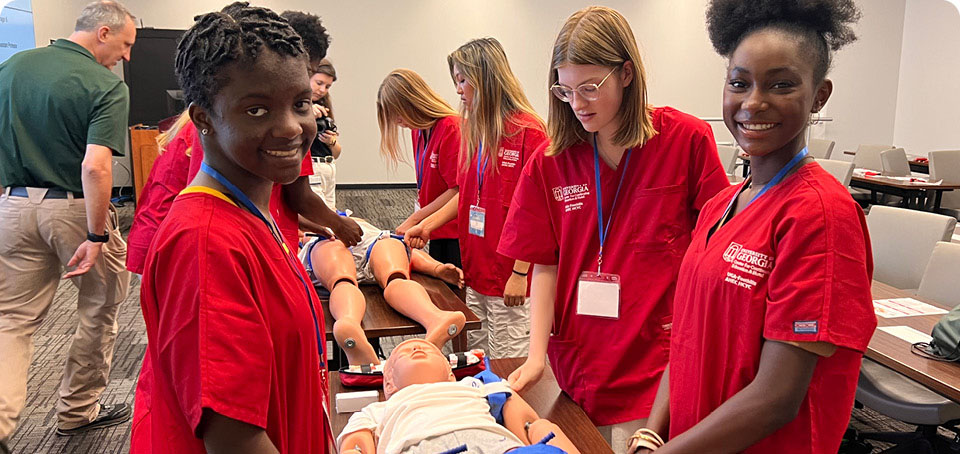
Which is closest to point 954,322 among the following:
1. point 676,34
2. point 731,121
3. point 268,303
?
point 731,121

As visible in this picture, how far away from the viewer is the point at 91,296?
3.01 meters

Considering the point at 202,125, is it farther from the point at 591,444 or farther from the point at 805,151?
the point at 591,444

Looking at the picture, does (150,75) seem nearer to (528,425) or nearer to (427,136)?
(427,136)

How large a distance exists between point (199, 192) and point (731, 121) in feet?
2.68

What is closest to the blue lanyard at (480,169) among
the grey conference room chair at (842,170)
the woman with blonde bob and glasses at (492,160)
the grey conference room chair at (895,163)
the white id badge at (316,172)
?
the woman with blonde bob and glasses at (492,160)

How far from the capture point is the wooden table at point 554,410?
1.54m

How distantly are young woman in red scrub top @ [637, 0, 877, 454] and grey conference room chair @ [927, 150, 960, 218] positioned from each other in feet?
20.0

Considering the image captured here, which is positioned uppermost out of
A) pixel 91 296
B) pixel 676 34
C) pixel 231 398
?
pixel 676 34

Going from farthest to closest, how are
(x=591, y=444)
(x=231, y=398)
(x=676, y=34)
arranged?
(x=676, y=34) < (x=591, y=444) < (x=231, y=398)

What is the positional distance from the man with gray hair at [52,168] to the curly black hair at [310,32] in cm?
142

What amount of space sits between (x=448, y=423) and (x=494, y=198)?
4.61ft

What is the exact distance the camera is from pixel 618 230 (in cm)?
168

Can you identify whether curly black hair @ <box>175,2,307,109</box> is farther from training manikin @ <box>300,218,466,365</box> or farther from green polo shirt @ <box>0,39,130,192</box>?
green polo shirt @ <box>0,39,130,192</box>

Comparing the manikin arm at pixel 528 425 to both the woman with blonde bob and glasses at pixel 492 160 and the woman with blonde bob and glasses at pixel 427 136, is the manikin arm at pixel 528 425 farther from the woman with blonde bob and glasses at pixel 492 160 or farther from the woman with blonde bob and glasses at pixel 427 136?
the woman with blonde bob and glasses at pixel 427 136
